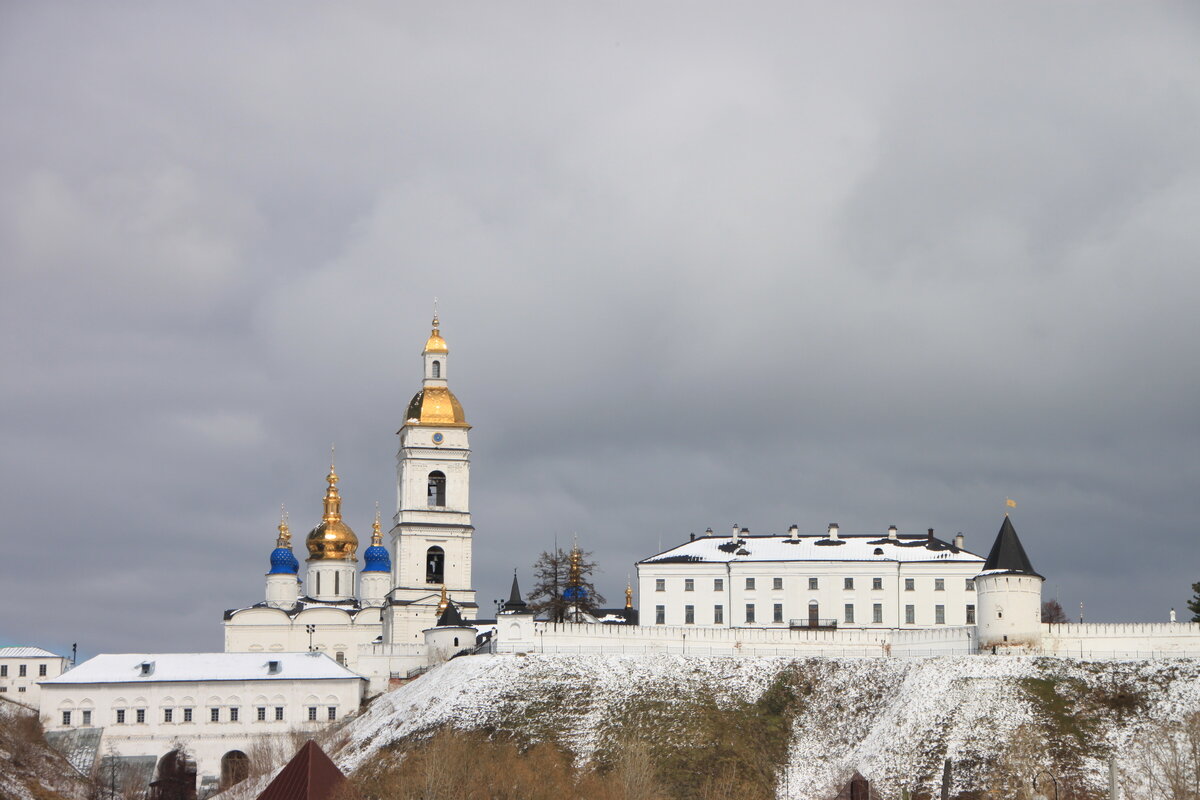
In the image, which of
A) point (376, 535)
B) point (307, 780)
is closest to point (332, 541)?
point (376, 535)

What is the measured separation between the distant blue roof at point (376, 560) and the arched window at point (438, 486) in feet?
26.2

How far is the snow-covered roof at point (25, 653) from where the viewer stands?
393 feet

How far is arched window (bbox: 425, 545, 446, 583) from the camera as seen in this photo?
128 metres

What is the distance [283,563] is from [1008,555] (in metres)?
57.4

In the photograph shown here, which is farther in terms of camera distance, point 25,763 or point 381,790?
point 25,763

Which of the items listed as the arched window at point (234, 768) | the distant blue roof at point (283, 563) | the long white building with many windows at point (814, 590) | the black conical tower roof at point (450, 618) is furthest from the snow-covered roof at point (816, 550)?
the distant blue roof at point (283, 563)

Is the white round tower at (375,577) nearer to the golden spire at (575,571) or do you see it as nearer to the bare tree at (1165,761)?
the golden spire at (575,571)

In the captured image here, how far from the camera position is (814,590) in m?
114

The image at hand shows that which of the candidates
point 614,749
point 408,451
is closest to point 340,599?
point 408,451

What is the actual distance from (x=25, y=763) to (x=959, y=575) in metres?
53.3

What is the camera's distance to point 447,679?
330ft

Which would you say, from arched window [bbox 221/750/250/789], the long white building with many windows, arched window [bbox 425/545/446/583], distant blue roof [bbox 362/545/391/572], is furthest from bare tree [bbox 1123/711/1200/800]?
distant blue roof [bbox 362/545/391/572]

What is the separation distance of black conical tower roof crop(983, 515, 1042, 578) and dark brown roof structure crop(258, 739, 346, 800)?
3922 cm

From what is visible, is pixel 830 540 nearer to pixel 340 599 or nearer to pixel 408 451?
pixel 408 451
